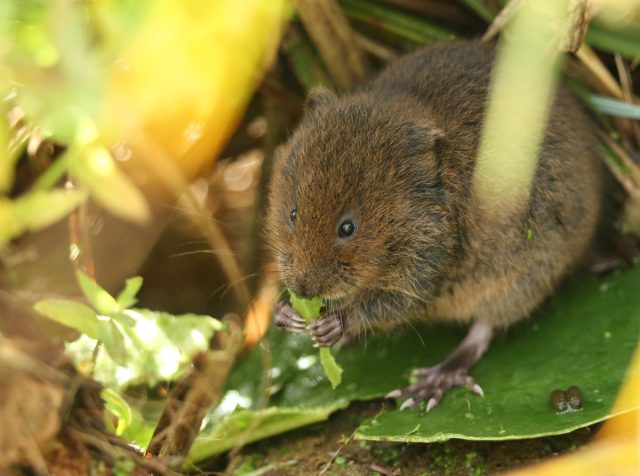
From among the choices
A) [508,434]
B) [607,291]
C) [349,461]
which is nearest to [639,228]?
[607,291]

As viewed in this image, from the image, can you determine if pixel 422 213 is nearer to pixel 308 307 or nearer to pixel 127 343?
pixel 308 307

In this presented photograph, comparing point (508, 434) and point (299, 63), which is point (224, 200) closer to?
point (299, 63)

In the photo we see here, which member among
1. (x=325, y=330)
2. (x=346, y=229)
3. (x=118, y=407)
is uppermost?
(x=346, y=229)

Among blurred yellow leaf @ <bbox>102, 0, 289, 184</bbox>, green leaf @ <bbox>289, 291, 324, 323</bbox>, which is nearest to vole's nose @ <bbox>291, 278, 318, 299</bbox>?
green leaf @ <bbox>289, 291, 324, 323</bbox>

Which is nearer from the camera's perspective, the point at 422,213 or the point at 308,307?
the point at 422,213

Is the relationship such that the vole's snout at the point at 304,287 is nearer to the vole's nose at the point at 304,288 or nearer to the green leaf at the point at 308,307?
the vole's nose at the point at 304,288

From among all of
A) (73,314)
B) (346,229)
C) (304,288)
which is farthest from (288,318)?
(73,314)
